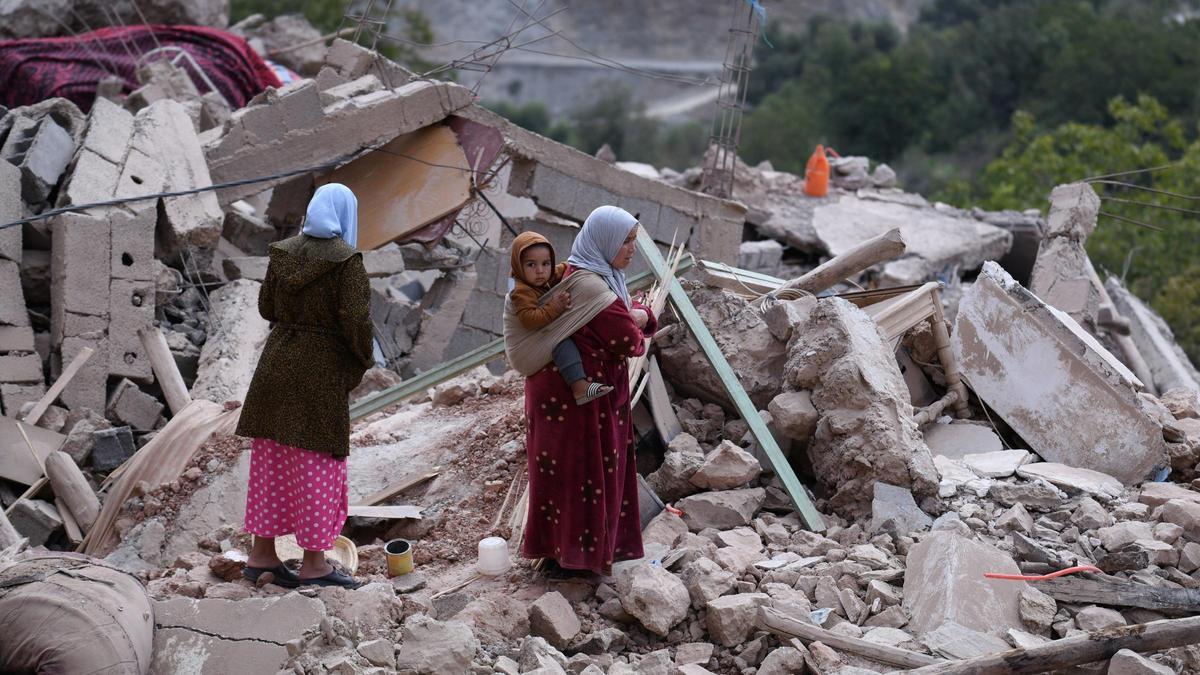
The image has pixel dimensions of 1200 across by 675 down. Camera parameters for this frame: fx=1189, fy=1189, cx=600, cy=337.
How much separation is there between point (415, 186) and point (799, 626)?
6511 mm

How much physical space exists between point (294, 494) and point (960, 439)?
3.81 meters

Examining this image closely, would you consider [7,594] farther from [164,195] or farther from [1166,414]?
[1166,414]

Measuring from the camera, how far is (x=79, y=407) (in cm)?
775

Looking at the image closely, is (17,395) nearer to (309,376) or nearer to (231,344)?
(231,344)

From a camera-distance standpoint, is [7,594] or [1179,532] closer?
[7,594]

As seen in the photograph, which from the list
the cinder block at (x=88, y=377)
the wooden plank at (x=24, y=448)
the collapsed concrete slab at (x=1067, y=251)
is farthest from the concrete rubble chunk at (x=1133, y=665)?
the cinder block at (x=88, y=377)

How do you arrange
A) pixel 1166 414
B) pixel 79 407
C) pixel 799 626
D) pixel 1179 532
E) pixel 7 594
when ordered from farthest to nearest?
pixel 79 407 < pixel 1166 414 < pixel 1179 532 < pixel 799 626 < pixel 7 594

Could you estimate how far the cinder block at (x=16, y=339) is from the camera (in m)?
7.62

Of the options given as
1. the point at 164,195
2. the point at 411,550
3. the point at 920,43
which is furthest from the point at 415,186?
the point at 920,43

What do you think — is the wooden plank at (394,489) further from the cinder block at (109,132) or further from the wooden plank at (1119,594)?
the cinder block at (109,132)

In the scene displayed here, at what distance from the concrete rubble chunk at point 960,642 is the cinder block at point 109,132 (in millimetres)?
6652

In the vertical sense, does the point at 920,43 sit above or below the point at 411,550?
above

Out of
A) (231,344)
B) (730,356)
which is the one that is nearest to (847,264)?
(730,356)

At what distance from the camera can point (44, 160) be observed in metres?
8.34
